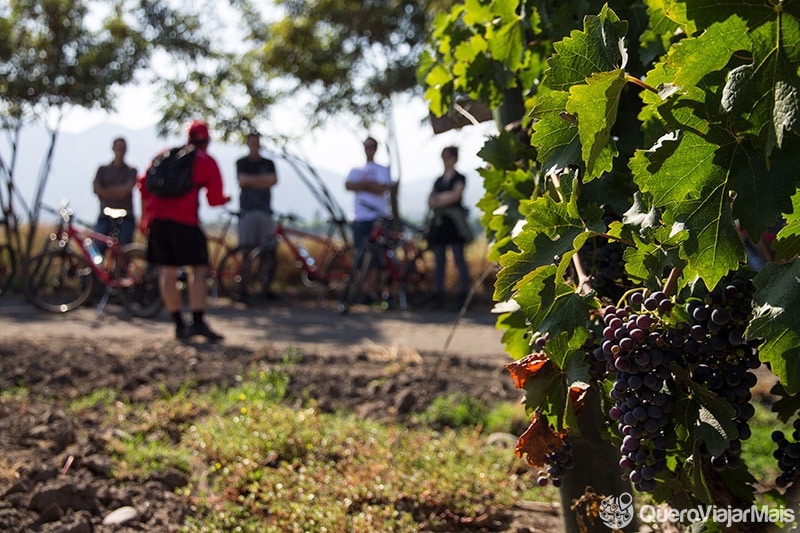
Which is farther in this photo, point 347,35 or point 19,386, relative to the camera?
point 347,35

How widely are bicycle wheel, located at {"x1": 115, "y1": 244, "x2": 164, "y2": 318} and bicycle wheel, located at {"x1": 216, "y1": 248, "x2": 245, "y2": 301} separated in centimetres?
123

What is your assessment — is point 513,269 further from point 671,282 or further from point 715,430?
point 715,430

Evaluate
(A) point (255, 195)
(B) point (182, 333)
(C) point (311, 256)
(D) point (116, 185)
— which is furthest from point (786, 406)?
(C) point (311, 256)

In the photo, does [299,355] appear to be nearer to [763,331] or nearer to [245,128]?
[763,331]

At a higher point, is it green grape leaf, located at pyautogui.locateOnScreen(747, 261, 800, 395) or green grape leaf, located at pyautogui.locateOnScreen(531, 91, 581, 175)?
green grape leaf, located at pyautogui.locateOnScreen(531, 91, 581, 175)

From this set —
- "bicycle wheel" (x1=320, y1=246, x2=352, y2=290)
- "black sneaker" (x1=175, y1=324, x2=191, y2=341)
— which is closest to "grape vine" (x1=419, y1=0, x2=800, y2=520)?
"black sneaker" (x1=175, y1=324, x2=191, y2=341)

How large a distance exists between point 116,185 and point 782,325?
410 inches

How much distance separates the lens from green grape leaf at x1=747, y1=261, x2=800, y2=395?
1.35 meters

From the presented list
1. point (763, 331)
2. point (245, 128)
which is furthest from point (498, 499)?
point (245, 128)

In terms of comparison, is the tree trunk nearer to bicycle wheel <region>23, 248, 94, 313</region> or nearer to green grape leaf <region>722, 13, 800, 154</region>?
green grape leaf <region>722, 13, 800, 154</region>

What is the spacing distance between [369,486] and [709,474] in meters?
1.54

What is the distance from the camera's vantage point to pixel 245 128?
1463 cm

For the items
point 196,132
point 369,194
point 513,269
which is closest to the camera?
point 513,269

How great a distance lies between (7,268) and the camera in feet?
42.9
